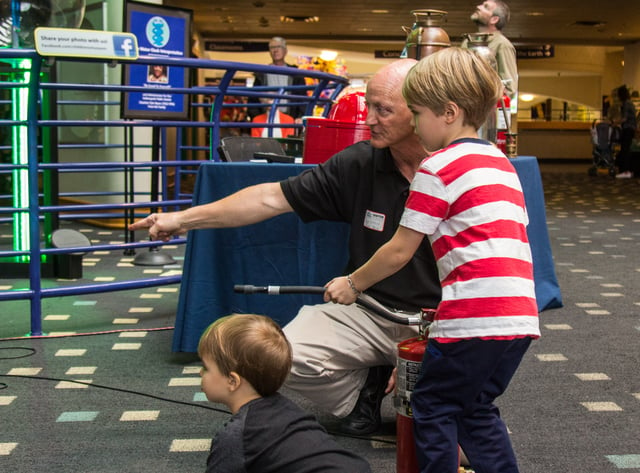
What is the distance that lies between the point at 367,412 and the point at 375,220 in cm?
59

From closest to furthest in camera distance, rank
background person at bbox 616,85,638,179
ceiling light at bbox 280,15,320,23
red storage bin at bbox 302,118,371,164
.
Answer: red storage bin at bbox 302,118,371,164 < background person at bbox 616,85,638,179 < ceiling light at bbox 280,15,320,23

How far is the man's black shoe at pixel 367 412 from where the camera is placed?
102 inches

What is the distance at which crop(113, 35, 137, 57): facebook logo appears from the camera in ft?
11.9

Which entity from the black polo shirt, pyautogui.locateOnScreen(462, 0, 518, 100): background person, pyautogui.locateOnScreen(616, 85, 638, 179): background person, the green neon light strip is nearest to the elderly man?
the black polo shirt

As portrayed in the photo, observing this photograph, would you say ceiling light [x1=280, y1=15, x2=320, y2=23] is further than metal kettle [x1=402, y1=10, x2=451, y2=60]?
Yes

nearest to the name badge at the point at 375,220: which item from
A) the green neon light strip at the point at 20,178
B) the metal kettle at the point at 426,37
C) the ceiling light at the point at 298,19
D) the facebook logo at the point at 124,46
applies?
the metal kettle at the point at 426,37

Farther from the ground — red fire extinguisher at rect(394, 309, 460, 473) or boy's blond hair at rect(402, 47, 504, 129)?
boy's blond hair at rect(402, 47, 504, 129)

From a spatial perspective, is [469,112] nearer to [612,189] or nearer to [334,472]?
[334,472]

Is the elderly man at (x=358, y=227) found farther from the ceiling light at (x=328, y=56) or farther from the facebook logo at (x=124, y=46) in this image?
the ceiling light at (x=328, y=56)

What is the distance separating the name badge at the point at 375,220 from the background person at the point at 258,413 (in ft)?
2.86

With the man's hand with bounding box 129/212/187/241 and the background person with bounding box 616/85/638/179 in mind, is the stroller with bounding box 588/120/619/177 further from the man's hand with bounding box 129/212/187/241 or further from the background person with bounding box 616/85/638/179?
the man's hand with bounding box 129/212/187/241

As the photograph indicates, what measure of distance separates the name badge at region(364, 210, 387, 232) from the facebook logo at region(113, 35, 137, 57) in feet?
5.24

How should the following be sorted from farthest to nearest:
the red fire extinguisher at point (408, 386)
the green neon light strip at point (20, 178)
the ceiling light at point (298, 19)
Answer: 1. the ceiling light at point (298, 19)
2. the green neon light strip at point (20, 178)
3. the red fire extinguisher at point (408, 386)

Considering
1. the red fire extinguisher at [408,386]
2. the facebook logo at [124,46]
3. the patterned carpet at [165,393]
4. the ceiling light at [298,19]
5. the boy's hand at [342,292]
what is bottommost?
the patterned carpet at [165,393]
